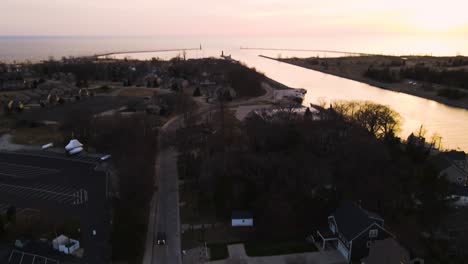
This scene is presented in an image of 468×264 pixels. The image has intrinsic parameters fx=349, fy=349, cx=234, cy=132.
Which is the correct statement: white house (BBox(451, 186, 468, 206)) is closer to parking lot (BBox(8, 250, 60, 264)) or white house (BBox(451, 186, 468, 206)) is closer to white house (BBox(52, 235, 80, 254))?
white house (BBox(52, 235, 80, 254))

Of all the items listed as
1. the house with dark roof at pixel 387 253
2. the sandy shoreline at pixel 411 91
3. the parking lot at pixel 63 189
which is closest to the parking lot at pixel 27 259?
the parking lot at pixel 63 189

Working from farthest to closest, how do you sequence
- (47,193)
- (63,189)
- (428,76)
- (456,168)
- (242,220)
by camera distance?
1. (428,76)
2. (456,168)
3. (63,189)
4. (47,193)
5. (242,220)

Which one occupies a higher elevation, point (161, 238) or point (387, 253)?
point (387, 253)

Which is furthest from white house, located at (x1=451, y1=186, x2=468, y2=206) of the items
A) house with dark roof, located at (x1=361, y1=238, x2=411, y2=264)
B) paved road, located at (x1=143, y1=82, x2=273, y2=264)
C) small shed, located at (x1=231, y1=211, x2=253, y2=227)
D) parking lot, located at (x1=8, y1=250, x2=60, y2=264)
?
parking lot, located at (x1=8, y1=250, x2=60, y2=264)

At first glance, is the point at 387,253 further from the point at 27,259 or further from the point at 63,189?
the point at 63,189

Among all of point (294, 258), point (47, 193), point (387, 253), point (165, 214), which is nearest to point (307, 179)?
point (294, 258)

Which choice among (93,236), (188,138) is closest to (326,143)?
(188,138)

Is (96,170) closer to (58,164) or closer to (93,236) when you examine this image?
(58,164)
